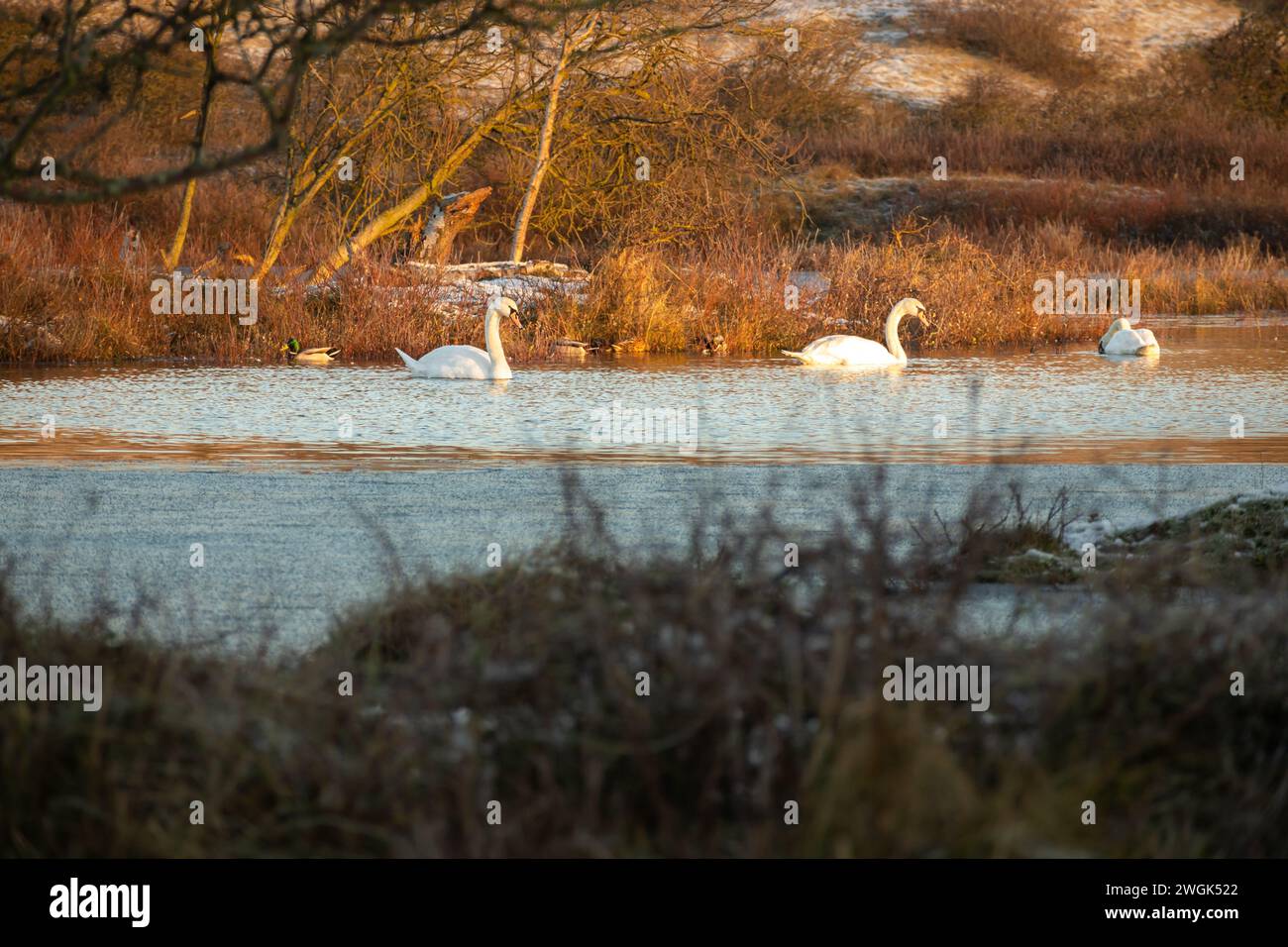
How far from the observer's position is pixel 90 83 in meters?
5.26

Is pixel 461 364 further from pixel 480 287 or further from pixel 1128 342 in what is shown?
pixel 1128 342

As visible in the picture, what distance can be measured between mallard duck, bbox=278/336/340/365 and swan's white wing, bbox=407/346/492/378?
7.84ft

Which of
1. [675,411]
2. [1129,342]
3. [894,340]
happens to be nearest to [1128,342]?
[1129,342]

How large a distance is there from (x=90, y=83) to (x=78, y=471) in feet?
19.7

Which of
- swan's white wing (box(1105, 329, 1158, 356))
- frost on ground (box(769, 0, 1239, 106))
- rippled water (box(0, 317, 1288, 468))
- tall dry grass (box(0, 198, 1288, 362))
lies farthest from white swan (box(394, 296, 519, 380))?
frost on ground (box(769, 0, 1239, 106))

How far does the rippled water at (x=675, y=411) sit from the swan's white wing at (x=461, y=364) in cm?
20

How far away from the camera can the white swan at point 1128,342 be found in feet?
64.5

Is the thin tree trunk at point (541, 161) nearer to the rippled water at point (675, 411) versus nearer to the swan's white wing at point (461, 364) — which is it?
the rippled water at point (675, 411)

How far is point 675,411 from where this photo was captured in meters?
14.6

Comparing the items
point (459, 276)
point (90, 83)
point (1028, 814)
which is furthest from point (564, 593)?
point (459, 276)

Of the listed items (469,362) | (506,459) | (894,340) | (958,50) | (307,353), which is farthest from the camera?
(958,50)

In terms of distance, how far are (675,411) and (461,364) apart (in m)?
3.18

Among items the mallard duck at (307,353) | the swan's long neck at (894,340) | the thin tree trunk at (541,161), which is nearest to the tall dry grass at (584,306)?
the mallard duck at (307,353)

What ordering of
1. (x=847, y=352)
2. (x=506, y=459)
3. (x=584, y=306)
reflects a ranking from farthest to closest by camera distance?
(x=584, y=306), (x=847, y=352), (x=506, y=459)
